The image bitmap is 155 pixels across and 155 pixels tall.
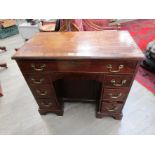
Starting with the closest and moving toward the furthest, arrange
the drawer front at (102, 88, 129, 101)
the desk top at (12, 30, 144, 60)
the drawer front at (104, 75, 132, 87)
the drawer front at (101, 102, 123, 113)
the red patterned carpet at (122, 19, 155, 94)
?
the desk top at (12, 30, 144, 60), the drawer front at (104, 75, 132, 87), the drawer front at (102, 88, 129, 101), the drawer front at (101, 102, 123, 113), the red patterned carpet at (122, 19, 155, 94)

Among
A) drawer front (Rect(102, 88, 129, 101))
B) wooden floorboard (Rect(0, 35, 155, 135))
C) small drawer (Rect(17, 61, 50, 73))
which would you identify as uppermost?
small drawer (Rect(17, 61, 50, 73))

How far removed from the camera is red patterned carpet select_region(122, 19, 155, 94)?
6.54 feet

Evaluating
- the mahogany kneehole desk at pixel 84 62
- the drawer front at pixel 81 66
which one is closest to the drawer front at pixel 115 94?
the mahogany kneehole desk at pixel 84 62

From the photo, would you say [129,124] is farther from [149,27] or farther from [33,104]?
[149,27]

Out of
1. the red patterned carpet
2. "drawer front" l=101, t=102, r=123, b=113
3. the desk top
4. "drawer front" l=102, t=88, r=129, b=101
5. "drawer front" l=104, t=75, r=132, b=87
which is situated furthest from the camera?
the red patterned carpet

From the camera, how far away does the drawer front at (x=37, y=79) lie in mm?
1196

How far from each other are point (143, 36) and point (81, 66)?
9.79 feet

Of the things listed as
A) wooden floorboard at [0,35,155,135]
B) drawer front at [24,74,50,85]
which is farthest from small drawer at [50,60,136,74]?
wooden floorboard at [0,35,155,135]

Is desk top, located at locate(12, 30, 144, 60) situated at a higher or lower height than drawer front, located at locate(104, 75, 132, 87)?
higher

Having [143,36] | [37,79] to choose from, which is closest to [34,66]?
[37,79]

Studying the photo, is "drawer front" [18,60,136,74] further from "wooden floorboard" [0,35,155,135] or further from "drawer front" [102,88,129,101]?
"wooden floorboard" [0,35,155,135]

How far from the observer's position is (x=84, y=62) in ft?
3.41

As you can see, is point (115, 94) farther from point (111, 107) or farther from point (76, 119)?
point (76, 119)

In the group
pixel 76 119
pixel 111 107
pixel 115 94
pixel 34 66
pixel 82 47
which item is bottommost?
pixel 76 119
